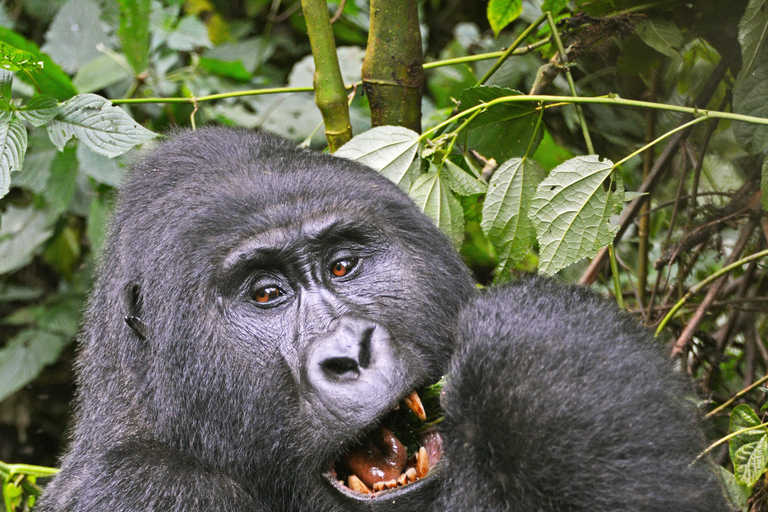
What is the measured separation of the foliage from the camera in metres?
2.67

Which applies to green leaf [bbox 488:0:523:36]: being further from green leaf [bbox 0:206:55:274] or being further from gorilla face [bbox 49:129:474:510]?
green leaf [bbox 0:206:55:274]

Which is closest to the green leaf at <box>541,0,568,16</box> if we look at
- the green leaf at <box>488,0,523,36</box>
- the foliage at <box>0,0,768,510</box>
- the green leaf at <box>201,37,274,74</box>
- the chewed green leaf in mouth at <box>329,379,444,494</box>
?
the foliage at <box>0,0,768,510</box>

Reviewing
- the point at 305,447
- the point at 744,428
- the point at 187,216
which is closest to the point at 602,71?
the point at 744,428

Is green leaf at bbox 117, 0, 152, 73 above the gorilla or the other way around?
above

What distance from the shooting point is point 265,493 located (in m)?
2.42

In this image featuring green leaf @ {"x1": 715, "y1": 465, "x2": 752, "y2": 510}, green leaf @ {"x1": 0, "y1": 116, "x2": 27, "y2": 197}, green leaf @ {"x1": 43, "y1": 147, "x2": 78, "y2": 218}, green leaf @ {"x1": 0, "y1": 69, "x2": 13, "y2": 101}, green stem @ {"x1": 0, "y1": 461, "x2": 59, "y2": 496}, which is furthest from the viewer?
green leaf @ {"x1": 43, "y1": 147, "x2": 78, "y2": 218}

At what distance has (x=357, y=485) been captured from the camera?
220cm

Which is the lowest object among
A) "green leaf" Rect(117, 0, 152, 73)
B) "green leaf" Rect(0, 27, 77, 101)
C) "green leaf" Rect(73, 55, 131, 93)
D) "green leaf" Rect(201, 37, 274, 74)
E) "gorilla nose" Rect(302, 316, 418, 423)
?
"gorilla nose" Rect(302, 316, 418, 423)

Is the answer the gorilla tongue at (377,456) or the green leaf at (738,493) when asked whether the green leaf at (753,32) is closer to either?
the green leaf at (738,493)

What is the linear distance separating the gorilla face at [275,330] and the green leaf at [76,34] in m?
2.88

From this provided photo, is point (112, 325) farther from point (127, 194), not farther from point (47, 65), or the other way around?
point (47, 65)

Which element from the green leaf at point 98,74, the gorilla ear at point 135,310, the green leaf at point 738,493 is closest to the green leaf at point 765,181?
the green leaf at point 738,493

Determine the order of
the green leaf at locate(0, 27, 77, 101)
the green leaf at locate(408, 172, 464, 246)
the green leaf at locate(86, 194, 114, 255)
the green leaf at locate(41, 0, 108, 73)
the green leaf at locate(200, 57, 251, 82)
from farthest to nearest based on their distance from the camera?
1. the green leaf at locate(200, 57, 251, 82)
2. the green leaf at locate(41, 0, 108, 73)
3. the green leaf at locate(86, 194, 114, 255)
4. the green leaf at locate(0, 27, 77, 101)
5. the green leaf at locate(408, 172, 464, 246)

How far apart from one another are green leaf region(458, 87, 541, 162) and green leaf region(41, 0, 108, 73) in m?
3.31
